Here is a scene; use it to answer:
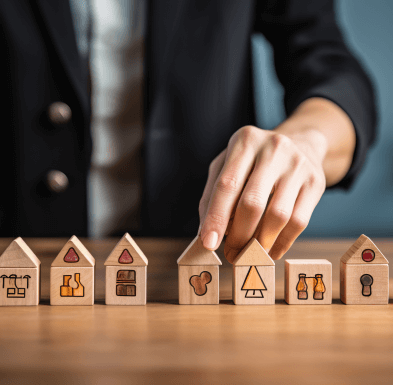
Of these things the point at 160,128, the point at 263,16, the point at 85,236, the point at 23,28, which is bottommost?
the point at 85,236

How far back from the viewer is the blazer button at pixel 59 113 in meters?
1.16

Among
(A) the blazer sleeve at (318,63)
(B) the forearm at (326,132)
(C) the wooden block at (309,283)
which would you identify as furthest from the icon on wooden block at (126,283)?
(A) the blazer sleeve at (318,63)

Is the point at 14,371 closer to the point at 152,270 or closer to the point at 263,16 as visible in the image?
the point at 152,270

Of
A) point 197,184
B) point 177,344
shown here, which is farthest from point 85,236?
point 177,344

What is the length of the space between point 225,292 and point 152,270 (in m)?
0.21

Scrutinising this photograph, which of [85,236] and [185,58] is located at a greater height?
[185,58]

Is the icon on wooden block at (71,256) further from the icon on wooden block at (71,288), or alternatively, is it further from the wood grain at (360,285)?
the wood grain at (360,285)

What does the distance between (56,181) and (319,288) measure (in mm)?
852

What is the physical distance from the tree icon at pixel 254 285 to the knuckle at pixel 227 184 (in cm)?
14

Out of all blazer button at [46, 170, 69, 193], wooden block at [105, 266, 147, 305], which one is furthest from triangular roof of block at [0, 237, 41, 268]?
blazer button at [46, 170, 69, 193]

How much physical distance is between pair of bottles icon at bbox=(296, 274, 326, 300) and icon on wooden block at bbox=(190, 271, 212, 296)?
5.8 inches

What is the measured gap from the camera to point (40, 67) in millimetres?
1182

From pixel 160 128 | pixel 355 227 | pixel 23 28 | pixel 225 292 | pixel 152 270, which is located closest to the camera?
pixel 225 292

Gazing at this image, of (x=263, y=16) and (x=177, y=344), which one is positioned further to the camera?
(x=263, y=16)
